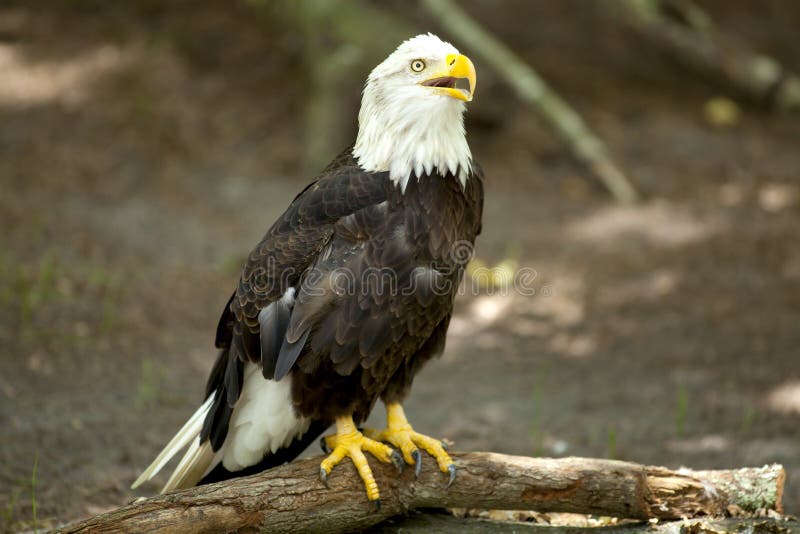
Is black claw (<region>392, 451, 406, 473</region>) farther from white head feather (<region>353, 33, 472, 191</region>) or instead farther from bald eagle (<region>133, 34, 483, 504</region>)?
white head feather (<region>353, 33, 472, 191</region>)

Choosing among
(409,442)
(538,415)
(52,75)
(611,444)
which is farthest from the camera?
(52,75)

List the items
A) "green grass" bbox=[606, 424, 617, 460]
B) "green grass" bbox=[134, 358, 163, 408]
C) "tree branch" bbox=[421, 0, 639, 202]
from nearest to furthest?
1. "green grass" bbox=[606, 424, 617, 460]
2. "green grass" bbox=[134, 358, 163, 408]
3. "tree branch" bbox=[421, 0, 639, 202]

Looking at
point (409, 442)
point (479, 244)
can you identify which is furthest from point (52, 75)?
point (409, 442)

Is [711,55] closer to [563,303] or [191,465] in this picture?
[563,303]

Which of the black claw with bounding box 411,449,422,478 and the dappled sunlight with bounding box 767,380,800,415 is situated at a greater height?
the dappled sunlight with bounding box 767,380,800,415

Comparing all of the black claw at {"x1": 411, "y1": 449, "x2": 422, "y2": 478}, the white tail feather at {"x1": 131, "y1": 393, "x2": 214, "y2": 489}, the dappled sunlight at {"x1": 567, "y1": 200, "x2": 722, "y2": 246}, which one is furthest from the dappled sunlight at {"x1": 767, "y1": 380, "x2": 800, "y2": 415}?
the white tail feather at {"x1": 131, "y1": 393, "x2": 214, "y2": 489}

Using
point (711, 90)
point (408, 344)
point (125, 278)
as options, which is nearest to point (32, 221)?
point (125, 278)

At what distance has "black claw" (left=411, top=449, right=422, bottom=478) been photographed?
130 inches

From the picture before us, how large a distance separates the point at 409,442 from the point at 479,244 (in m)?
3.85

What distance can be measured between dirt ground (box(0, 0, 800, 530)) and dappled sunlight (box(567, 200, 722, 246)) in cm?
2

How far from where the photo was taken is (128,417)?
4723mm

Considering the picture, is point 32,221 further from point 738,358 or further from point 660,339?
point 738,358

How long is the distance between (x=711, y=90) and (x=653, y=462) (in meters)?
5.47

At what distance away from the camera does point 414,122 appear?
3387mm
